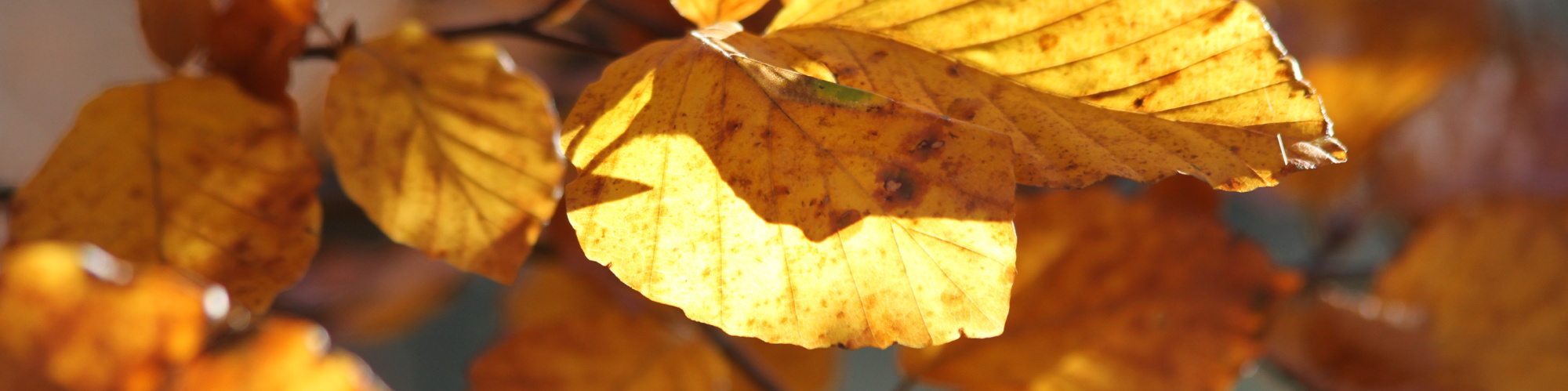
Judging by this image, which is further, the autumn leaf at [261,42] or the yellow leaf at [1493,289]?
the yellow leaf at [1493,289]

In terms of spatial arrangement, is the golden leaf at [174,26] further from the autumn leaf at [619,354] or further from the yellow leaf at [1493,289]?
the yellow leaf at [1493,289]

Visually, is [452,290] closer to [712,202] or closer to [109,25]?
[109,25]

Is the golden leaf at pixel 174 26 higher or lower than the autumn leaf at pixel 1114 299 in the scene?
higher

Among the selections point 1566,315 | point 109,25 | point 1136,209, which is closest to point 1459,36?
point 1566,315

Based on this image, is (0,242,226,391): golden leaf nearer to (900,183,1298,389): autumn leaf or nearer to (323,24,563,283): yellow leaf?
(323,24,563,283): yellow leaf

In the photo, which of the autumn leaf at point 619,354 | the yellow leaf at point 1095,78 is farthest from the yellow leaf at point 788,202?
the autumn leaf at point 619,354

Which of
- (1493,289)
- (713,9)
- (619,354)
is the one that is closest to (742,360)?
(619,354)

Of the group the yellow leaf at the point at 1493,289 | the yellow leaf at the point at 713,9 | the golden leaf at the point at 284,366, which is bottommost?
the yellow leaf at the point at 1493,289
